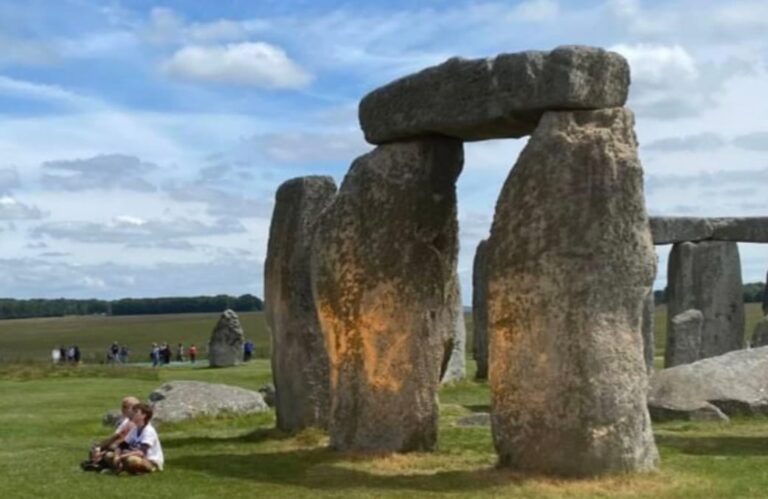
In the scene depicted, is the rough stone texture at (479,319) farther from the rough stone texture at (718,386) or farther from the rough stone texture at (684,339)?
the rough stone texture at (718,386)

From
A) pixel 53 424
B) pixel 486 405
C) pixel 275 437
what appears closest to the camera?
pixel 275 437

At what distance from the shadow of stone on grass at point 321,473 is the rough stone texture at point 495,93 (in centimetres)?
419

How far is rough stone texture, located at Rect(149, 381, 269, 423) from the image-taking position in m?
22.5

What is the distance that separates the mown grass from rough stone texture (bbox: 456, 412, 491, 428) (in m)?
0.24

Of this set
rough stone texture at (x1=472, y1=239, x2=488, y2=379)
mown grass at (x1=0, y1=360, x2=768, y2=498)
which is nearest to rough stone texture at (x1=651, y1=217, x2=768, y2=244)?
rough stone texture at (x1=472, y1=239, x2=488, y2=379)

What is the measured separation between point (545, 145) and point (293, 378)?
7.45 metres

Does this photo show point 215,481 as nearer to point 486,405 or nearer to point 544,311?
point 544,311

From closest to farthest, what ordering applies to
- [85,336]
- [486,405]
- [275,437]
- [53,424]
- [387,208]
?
1. [387,208]
2. [275,437]
3. [53,424]
4. [486,405]
5. [85,336]

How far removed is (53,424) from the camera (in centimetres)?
2275

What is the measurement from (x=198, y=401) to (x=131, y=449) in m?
7.79

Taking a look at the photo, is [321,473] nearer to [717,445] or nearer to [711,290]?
[717,445]

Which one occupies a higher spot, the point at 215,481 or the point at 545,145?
the point at 545,145

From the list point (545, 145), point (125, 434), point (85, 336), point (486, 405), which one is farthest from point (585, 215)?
point (85, 336)

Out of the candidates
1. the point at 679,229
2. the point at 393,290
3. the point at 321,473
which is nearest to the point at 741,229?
the point at 679,229
